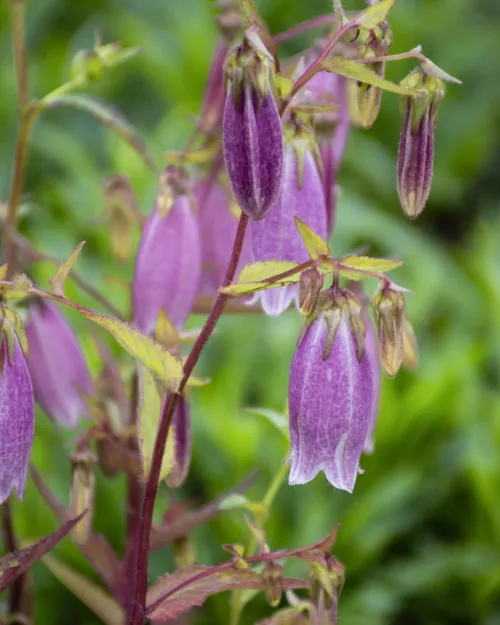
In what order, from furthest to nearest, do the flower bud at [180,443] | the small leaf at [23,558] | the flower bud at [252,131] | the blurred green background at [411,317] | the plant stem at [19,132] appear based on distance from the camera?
the blurred green background at [411,317] < the plant stem at [19,132] < the flower bud at [180,443] < the small leaf at [23,558] < the flower bud at [252,131]

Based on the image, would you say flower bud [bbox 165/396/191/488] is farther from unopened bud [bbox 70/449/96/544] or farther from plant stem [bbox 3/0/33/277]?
plant stem [bbox 3/0/33/277]

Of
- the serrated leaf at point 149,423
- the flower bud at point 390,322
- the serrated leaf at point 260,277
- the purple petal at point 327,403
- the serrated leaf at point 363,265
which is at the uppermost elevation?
the serrated leaf at point 363,265

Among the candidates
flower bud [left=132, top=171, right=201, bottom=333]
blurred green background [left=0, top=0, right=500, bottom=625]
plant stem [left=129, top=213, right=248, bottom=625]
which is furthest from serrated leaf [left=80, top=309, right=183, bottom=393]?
blurred green background [left=0, top=0, right=500, bottom=625]

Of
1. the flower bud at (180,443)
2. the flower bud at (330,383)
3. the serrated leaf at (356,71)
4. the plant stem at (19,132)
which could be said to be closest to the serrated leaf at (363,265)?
the flower bud at (330,383)

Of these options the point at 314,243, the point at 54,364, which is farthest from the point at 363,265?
the point at 54,364

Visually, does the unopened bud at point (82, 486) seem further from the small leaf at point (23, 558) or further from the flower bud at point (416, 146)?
the flower bud at point (416, 146)
